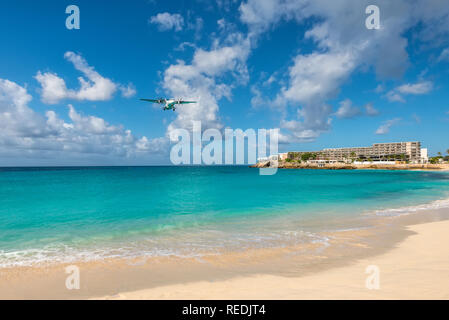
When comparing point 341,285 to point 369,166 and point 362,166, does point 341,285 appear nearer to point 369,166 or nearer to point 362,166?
point 369,166

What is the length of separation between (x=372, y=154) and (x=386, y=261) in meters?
218

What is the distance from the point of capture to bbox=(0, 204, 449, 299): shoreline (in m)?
5.49

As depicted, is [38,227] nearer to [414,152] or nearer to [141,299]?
[141,299]

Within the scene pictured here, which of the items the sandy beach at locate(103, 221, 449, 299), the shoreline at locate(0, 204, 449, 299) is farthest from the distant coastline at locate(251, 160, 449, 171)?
the sandy beach at locate(103, 221, 449, 299)

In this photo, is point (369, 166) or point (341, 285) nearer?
point (341, 285)

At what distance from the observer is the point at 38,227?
44.1ft

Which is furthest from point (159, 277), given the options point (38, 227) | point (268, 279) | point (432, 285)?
point (38, 227)

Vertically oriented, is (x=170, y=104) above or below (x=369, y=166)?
above

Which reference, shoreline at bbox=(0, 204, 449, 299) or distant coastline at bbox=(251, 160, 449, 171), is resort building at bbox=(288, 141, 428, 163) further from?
shoreline at bbox=(0, 204, 449, 299)

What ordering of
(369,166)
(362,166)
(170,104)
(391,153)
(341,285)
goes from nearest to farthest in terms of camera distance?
(341,285) < (170,104) < (369,166) < (362,166) < (391,153)

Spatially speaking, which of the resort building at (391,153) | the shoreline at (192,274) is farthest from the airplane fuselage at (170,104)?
the resort building at (391,153)

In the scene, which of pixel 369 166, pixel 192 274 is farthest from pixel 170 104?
pixel 369 166

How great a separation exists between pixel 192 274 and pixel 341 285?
4084 millimetres

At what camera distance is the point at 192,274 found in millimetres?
6625
